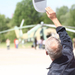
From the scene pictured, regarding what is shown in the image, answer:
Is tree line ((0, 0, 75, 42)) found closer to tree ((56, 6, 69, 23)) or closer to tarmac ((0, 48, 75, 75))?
tree ((56, 6, 69, 23))

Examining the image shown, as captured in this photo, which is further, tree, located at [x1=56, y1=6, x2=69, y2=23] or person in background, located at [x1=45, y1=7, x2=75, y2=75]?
tree, located at [x1=56, y1=6, x2=69, y2=23]

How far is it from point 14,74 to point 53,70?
16.2 feet

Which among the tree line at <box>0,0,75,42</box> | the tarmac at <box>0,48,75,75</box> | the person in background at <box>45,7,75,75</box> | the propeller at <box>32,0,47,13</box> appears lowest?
the tree line at <box>0,0,75,42</box>

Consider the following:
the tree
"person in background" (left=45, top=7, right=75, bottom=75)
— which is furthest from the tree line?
"person in background" (left=45, top=7, right=75, bottom=75)

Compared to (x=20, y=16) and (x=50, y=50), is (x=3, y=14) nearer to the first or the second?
(x=20, y=16)

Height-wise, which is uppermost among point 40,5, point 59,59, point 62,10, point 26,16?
point 40,5

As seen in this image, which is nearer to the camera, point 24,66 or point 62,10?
point 24,66

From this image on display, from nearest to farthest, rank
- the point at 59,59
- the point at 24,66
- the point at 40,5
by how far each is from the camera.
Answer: the point at 59,59 → the point at 40,5 → the point at 24,66

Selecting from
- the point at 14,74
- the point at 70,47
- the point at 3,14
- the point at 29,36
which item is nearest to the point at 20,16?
the point at 3,14

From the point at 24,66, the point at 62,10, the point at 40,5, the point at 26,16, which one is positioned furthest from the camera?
the point at 26,16

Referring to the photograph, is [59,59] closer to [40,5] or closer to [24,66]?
[40,5]

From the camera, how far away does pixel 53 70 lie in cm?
169

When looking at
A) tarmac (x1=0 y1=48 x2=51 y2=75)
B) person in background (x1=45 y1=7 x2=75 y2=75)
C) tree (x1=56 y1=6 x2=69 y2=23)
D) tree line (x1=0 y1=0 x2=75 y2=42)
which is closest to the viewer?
person in background (x1=45 y1=7 x2=75 y2=75)

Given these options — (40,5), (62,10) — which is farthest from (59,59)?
(62,10)
